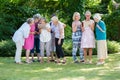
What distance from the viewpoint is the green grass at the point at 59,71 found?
973 cm

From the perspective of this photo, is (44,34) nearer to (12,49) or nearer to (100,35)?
(100,35)

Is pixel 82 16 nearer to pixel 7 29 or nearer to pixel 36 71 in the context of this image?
pixel 7 29

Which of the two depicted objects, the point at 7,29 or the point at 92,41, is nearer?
the point at 92,41

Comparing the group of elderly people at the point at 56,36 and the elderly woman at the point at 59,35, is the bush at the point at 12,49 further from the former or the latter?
the elderly woman at the point at 59,35

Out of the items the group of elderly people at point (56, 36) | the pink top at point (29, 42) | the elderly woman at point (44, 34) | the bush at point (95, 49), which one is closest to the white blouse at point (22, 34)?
the group of elderly people at point (56, 36)

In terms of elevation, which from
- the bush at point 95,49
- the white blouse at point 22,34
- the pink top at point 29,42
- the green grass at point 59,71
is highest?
the white blouse at point 22,34

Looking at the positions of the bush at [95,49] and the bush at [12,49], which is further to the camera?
the bush at [95,49]

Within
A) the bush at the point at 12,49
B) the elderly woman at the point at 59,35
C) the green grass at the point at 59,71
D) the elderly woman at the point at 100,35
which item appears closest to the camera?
the green grass at the point at 59,71

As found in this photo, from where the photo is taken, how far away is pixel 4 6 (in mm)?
22219

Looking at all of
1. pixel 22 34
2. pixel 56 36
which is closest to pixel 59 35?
pixel 56 36

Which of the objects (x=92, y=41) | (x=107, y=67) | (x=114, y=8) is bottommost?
(x=107, y=67)

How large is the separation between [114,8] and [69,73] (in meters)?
13.0

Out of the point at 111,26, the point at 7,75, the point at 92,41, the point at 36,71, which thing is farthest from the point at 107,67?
the point at 111,26

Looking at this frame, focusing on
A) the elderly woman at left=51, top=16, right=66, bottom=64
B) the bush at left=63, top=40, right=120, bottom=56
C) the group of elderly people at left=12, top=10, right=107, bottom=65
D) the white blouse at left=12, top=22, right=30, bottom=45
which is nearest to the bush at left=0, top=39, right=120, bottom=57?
the bush at left=63, top=40, right=120, bottom=56
